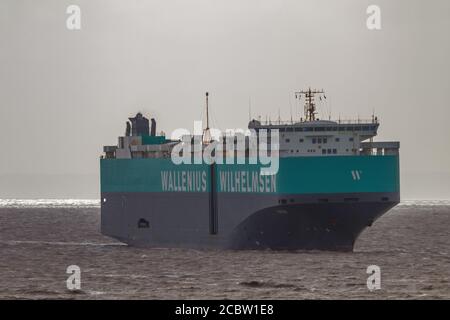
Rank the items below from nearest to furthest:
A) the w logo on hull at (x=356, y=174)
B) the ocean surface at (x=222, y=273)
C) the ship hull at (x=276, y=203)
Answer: the ocean surface at (x=222, y=273) < the ship hull at (x=276, y=203) < the w logo on hull at (x=356, y=174)

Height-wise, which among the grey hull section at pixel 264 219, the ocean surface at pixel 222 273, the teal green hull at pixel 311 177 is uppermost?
the teal green hull at pixel 311 177

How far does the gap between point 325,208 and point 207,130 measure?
1744 cm

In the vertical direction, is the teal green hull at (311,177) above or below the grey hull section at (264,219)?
above

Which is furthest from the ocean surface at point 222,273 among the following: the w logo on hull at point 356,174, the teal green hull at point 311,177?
the w logo on hull at point 356,174

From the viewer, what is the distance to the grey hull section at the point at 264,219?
73438mm

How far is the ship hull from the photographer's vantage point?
73.2 metres

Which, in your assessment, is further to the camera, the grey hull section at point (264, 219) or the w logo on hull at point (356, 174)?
the w logo on hull at point (356, 174)

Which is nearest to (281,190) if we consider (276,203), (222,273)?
(276,203)

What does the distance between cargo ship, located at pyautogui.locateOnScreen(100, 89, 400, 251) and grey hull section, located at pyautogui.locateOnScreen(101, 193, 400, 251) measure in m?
0.05

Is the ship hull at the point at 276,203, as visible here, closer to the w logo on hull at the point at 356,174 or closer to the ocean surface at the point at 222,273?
the w logo on hull at the point at 356,174

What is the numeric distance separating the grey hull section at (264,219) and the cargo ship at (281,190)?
0.17 ft
